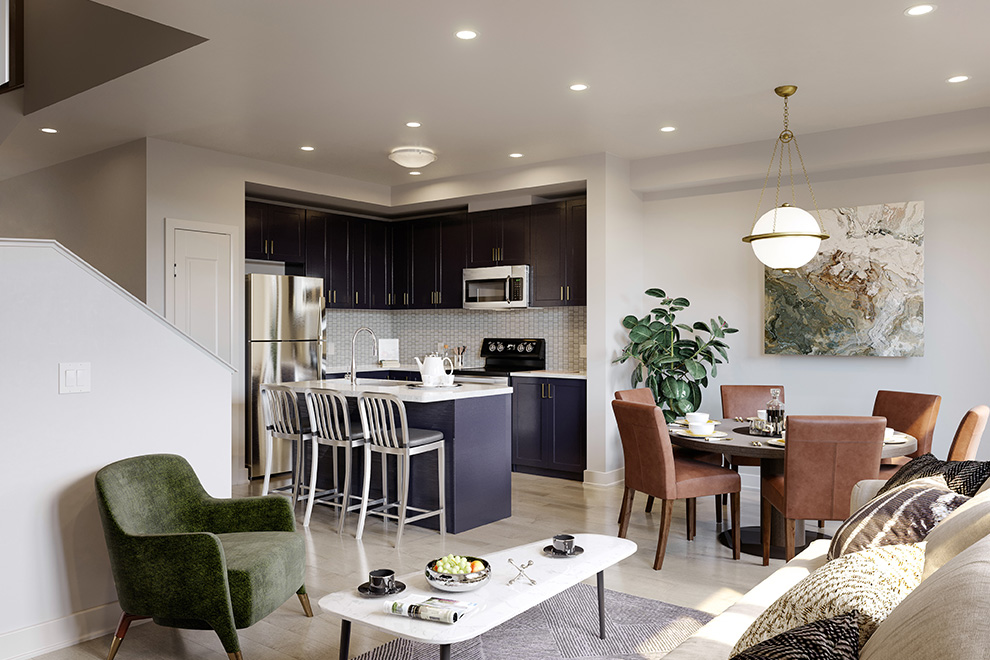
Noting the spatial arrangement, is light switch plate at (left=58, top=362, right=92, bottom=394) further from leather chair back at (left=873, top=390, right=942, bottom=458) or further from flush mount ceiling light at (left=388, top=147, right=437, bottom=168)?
leather chair back at (left=873, top=390, right=942, bottom=458)

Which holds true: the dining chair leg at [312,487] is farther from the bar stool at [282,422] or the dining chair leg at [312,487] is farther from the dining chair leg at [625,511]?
the dining chair leg at [625,511]

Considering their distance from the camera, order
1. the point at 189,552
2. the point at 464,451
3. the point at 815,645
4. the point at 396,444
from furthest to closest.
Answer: the point at 464,451 < the point at 396,444 < the point at 189,552 < the point at 815,645

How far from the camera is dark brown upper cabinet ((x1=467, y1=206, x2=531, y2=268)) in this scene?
688 centimetres

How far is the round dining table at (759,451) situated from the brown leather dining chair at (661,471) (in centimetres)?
15

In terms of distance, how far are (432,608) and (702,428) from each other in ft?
7.82

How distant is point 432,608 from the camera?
223cm

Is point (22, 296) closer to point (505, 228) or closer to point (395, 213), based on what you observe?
point (505, 228)

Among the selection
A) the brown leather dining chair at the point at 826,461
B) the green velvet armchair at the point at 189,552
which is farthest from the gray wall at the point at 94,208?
the brown leather dining chair at the point at 826,461

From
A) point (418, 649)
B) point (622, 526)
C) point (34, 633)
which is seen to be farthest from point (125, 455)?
point (622, 526)

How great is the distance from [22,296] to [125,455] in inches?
31.1

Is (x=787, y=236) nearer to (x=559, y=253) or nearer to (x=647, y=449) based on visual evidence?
(x=647, y=449)

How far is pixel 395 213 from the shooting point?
311 inches

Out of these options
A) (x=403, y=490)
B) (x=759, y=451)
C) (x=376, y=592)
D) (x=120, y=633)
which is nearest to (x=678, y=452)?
(x=759, y=451)

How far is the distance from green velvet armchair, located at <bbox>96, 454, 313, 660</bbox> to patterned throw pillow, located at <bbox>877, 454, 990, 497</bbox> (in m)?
2.27
